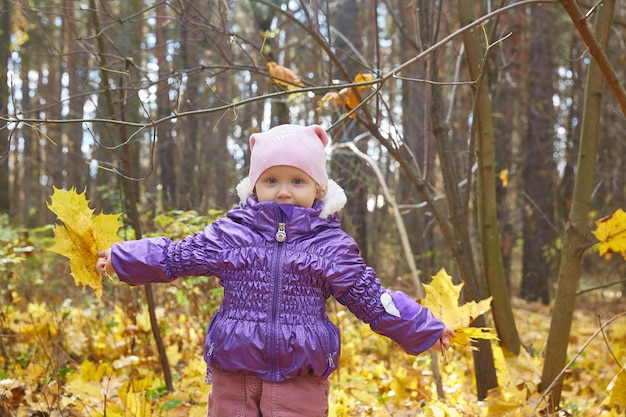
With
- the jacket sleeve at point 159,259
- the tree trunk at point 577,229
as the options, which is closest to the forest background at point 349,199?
the tree trunk at point 577,229

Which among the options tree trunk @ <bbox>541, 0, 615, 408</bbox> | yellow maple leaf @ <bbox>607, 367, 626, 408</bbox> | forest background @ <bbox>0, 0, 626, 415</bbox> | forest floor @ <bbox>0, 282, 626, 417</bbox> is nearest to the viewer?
yellow maple leaf @ <bbox>607, 367, 626, 408</bbox>

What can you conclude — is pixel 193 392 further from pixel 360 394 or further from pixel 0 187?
pixel 0 187

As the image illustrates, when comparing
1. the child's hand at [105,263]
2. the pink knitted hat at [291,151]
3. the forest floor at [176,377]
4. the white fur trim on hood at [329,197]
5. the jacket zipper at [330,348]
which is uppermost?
the pink knitted hat at [291,151]

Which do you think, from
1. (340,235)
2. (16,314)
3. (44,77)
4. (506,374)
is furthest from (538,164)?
(44,77)

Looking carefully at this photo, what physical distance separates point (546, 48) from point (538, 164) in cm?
193

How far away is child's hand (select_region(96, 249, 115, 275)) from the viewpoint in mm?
2111

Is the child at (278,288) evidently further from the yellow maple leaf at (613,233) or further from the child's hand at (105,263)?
the yellow maple leaf at (613,233)

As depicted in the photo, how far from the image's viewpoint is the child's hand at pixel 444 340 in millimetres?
2119

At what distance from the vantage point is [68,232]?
2.16 m

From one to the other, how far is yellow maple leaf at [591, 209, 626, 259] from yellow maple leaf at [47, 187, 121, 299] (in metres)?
2.16

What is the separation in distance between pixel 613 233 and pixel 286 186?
1.65m

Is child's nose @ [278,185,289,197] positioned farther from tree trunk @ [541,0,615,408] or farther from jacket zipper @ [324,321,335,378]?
tree trunk @ [541,0,615,408]

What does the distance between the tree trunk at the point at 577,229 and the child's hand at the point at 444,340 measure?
44.1 inches

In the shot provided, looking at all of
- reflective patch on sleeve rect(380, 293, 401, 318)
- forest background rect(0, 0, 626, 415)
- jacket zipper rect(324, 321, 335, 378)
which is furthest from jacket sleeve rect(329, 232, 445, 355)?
forest background rect(0, 0, 626, 415)
